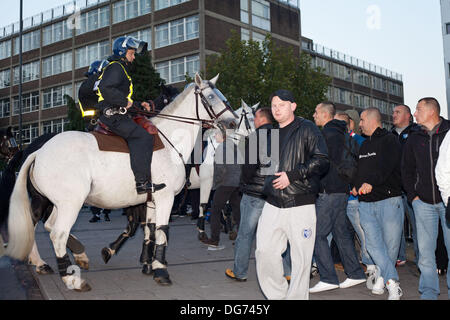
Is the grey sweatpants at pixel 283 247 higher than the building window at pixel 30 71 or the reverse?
the reverse

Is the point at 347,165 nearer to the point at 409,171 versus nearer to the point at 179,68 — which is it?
the point at 409,171

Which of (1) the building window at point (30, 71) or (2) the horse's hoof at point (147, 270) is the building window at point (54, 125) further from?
(2) the horse's hoof at point (147, 270)

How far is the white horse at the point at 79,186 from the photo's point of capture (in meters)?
5.54

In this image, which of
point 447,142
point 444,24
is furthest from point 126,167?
point 444,24

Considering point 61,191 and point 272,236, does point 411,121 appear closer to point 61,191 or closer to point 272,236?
point 272,236

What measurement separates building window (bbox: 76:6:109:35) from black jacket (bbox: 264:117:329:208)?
4616 cm

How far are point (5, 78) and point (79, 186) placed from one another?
199ft

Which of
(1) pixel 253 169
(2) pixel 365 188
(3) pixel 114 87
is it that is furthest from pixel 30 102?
(2) pixel 365 188

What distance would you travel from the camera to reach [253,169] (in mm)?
5559

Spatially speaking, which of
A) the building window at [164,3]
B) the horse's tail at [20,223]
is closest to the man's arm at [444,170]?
the horse's tail at [20,223]

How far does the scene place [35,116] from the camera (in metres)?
55.0

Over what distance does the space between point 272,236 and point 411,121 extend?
16.1ft

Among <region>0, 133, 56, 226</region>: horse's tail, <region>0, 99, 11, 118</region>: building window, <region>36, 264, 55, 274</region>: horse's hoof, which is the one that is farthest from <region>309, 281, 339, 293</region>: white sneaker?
<region>0, 99, 11, 118</region>: building window

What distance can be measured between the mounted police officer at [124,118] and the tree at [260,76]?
20910 millimetres
